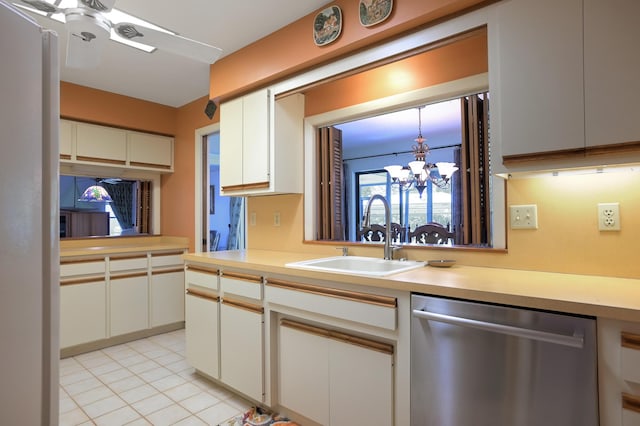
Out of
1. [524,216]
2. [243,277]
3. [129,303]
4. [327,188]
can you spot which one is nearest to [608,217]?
[524,216]

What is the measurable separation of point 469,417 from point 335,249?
1.34m

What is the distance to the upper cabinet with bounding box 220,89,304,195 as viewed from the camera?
2445 millimetres

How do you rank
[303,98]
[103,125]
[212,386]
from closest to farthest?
1. [212,386]
2. [303,98]
3. [103,125]

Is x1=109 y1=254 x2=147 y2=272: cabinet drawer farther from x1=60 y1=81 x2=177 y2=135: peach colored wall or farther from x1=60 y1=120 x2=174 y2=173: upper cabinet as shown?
x1=60 y1=81 x2=177 y2=135: peach colored wall

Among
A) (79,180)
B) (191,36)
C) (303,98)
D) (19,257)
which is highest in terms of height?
(191,36)

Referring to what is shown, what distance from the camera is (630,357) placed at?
3.26 feet

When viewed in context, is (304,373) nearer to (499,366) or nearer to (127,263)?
(499,366)

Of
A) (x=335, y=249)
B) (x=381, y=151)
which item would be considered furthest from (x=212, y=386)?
(x=381, y=151)

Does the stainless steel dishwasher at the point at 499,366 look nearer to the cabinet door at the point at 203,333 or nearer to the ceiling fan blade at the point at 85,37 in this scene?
the cabinet door at the point at 203,333

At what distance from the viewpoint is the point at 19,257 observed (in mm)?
762

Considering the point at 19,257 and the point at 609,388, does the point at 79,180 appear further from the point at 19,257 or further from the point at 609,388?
the point at 609,388

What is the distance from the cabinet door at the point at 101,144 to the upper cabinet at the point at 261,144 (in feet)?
4.97

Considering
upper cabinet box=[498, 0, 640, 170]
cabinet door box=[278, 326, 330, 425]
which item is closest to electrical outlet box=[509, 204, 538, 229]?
upper cabinet box=[498, 0, 640, 170]

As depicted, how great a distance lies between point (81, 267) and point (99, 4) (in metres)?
2.31
